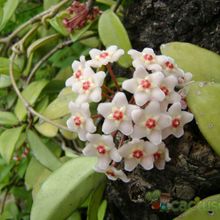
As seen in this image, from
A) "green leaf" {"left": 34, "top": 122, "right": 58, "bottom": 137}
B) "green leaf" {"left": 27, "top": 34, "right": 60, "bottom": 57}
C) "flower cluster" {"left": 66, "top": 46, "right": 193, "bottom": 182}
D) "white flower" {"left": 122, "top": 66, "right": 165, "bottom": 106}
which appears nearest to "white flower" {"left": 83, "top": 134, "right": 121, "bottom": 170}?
"flower cluster" {"left": 66, "top": 46, "right": 193, "bottom": 182}

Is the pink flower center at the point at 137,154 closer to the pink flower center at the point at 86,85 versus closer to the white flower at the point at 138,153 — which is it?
the white flower at the point at 138,153

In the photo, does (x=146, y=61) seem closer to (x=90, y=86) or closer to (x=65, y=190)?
(x=90, y=86)

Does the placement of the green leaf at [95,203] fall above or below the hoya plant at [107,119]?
below

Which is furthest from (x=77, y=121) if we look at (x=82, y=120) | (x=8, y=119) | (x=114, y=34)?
(x=8, y=119)

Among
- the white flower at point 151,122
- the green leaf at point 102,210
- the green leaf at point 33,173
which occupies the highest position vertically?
the white flower at point 151,122

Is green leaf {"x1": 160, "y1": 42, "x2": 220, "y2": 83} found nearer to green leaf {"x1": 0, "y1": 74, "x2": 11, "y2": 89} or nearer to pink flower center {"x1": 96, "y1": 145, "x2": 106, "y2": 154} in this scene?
pink flower center {"x1": 96, "y1": 145, "x2": 106, "y2": 154}

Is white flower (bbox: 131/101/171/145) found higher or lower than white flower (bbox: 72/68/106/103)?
lower

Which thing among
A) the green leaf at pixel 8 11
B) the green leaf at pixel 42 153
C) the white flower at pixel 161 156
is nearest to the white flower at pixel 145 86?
the white flower at pixel 161 156
